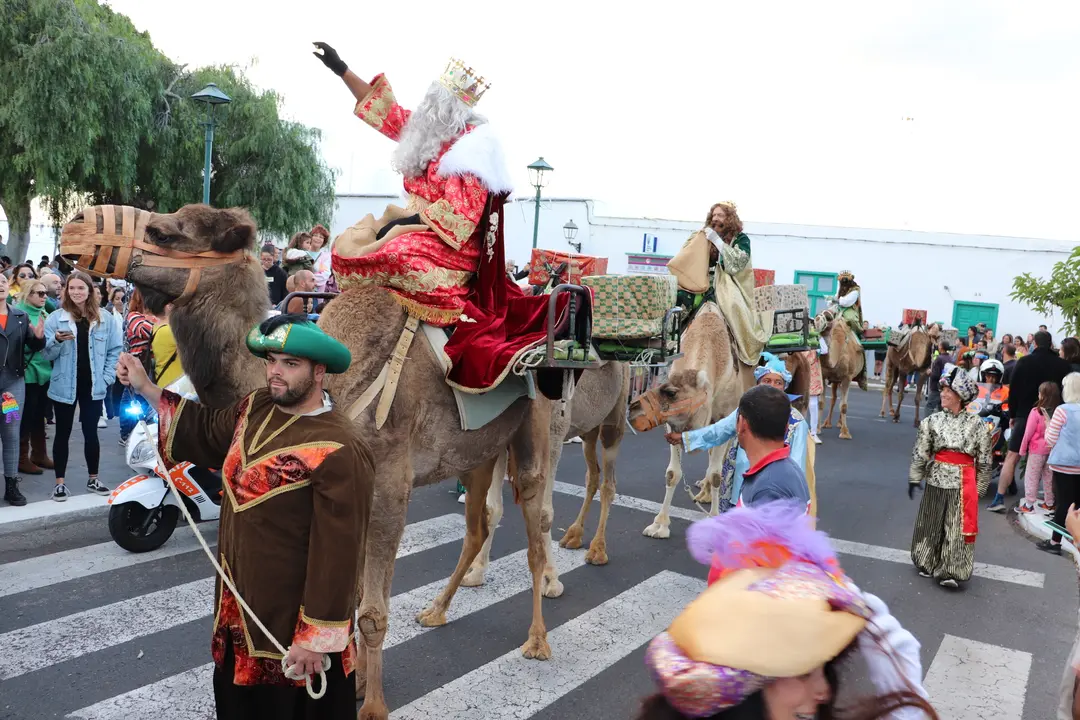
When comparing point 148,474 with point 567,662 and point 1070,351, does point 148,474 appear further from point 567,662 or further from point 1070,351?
point 1070,351

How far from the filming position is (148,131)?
2477cm

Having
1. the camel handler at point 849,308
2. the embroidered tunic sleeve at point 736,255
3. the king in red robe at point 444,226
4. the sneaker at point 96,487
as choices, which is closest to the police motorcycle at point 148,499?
the sneaker at point 96,487

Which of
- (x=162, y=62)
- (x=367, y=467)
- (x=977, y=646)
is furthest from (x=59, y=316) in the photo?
(x=162, y=62)

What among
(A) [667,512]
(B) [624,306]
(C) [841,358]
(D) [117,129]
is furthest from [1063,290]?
(D) [117,129]

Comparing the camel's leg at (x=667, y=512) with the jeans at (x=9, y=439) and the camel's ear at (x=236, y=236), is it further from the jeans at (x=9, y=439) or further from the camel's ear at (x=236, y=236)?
the jeans at (x=9, y=439)

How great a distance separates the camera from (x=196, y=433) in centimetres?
331

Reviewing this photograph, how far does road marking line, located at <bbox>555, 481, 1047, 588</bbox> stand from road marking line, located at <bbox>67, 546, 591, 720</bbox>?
6.64 feet

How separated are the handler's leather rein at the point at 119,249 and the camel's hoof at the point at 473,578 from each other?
376 cm

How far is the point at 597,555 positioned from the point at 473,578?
4.13 feet

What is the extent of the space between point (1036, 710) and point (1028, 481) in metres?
5.55

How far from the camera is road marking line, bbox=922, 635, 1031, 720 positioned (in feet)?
16.5

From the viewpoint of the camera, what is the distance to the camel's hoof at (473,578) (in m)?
6.67

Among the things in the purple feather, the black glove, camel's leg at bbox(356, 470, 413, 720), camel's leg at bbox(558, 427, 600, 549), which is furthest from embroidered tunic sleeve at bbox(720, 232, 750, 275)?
the purple feather

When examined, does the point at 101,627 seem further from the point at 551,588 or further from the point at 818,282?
the point at 818,282
